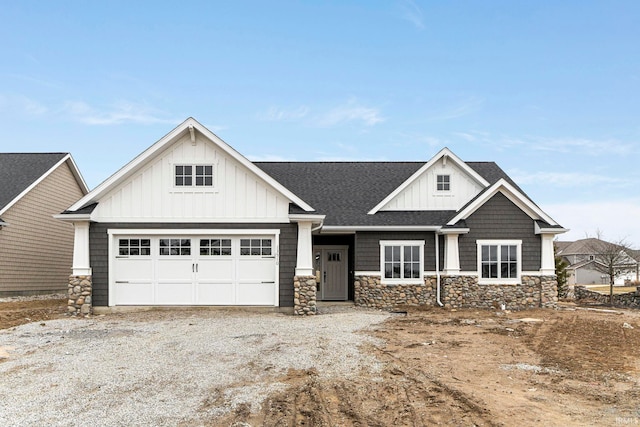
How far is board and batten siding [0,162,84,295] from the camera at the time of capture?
68.1 feet

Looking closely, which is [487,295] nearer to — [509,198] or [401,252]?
[401,252]

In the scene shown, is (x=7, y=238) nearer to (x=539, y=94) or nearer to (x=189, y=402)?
(x=189, y=402)

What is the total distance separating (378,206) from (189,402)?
1337cm

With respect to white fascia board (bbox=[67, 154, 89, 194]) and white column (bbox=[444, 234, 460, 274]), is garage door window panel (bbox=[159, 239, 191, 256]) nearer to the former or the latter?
white column (bbox=[444, 234, 460, 274])

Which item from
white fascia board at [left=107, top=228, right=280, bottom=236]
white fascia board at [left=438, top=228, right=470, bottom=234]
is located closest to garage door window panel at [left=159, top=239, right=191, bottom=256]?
white fascia board at [left=107, top=228, right=280, bottom=236]

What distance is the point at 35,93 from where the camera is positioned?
63.1 feet

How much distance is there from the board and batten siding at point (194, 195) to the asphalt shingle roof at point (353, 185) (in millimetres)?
3612

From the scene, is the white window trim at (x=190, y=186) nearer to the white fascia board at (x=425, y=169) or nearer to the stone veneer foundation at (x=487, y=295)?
the white fascia board at (x=425, y=169)

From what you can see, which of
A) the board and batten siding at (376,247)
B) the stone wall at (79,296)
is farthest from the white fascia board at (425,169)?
the stone wall at (79,296)

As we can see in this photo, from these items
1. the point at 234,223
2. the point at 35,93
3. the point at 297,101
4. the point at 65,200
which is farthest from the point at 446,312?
the point at 65,200

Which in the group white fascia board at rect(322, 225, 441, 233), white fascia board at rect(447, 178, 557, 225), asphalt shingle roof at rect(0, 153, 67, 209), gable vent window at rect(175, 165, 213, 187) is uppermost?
asphalt shingle roof at rect(0, 153, 67, 209)

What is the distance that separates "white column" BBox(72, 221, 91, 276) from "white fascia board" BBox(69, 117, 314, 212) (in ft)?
1.93

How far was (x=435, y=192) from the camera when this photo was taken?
19.6m

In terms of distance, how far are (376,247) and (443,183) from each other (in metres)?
3.72
